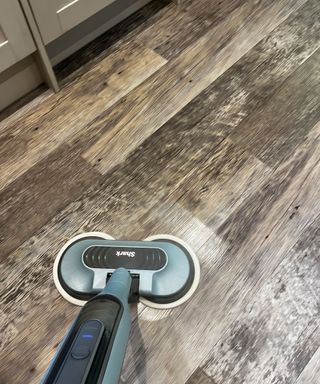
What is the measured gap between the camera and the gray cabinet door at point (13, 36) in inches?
42.1

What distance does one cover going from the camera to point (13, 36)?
113 cm

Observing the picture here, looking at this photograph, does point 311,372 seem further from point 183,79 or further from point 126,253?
point 183,79

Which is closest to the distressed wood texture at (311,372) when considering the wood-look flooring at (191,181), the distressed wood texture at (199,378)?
the wood-look flooring at (191,181)

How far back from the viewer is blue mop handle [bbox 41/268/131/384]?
22.8 inches

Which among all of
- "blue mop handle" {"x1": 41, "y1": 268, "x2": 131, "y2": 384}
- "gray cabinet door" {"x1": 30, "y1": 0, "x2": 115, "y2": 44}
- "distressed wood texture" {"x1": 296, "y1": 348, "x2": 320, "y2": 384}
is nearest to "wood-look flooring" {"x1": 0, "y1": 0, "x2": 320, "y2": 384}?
"distressed wood texture" {"x1": 296, "y1": 348, "x2": 320, "y2": 384}

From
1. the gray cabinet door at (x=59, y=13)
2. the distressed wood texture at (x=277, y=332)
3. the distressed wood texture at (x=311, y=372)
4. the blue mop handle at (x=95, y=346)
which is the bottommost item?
the distressed wood texture at (x=311, y=372)

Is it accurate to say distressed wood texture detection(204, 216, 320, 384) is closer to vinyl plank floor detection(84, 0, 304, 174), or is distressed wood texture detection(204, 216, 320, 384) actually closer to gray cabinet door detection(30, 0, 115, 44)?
vinyl plank floor detection(84, 0, 304, 174)

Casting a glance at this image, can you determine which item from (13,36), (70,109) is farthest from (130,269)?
(13,36)

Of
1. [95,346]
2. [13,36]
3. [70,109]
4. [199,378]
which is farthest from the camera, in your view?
[70,109]

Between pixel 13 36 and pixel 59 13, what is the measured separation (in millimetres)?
145

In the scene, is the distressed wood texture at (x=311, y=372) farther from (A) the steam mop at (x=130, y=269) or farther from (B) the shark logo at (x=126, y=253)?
(B) the shark logo at (x=126, y=253)

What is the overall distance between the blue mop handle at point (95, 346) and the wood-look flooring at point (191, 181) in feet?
0.98

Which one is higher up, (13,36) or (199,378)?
(13,36)

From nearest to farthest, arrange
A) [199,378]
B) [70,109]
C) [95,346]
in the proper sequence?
1. [95,346]
2. [199,378]
3. [70,109]
